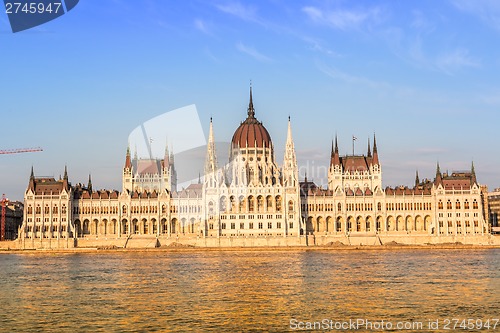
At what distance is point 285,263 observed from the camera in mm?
95312

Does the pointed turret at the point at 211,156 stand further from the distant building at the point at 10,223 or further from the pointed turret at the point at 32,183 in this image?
the distant building at the point at 10,223

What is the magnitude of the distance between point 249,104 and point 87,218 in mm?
46349

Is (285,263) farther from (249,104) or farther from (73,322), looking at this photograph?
(249,104)

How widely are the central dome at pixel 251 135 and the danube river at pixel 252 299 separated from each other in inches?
3233

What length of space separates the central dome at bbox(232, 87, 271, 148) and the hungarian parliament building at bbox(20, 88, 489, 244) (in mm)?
1121

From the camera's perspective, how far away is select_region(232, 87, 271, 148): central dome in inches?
6506

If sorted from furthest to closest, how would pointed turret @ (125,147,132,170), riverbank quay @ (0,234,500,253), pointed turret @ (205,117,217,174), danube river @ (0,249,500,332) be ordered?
pointed turret @ (125,147,132,170), pointed turret @ (205,117,217,174), riverbank quay @ (0,234,500,253), danube river @ (0,249,500,332)

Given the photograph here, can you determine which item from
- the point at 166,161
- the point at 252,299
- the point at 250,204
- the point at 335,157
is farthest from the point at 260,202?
the point at 252,299

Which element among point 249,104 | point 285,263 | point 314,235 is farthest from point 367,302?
point 249,104

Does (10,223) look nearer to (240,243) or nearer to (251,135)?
(251,135)

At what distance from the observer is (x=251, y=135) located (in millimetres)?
166125

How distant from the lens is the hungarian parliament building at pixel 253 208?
15275 centimetres

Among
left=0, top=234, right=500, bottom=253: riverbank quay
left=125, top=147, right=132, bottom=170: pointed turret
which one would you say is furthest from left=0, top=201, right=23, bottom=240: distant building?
left=125, top=147, right=132, bottom=170: pointed turret

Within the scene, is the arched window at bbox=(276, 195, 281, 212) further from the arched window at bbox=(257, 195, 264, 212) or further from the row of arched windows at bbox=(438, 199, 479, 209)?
the row of arched windows at bbox=(438, 199, 479, 209)
